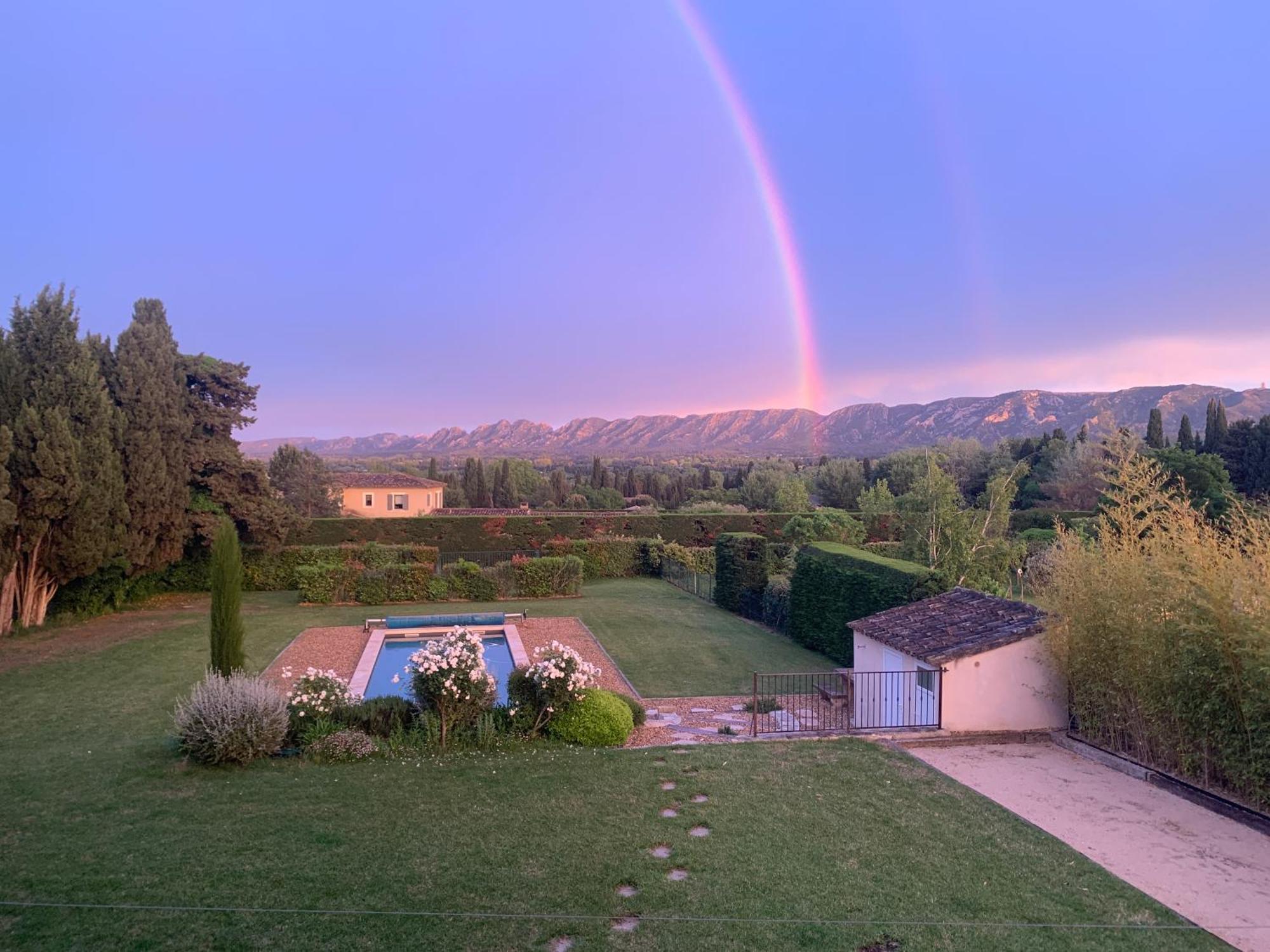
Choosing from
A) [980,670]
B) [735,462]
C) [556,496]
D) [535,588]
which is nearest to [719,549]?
[535,588]

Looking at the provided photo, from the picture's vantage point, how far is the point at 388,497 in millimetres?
53438

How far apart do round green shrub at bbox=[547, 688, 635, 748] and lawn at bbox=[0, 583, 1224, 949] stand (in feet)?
1.35

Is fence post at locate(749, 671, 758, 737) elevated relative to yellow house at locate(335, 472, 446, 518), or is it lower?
lower

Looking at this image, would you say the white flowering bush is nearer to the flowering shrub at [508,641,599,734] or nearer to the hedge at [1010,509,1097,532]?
the flowering shrub at [508,641,599,734]

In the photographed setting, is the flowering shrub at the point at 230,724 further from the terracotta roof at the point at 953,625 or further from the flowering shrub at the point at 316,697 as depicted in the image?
the terracotta roof at the point at 953,625

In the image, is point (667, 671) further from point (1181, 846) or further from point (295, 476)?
point (295, 476)

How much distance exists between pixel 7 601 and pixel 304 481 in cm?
3815

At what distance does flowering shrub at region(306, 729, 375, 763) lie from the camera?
27.3 feet

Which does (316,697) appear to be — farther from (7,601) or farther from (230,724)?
(7,601)

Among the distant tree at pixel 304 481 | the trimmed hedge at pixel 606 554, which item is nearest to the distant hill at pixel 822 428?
the distant tree at pixel 304 481

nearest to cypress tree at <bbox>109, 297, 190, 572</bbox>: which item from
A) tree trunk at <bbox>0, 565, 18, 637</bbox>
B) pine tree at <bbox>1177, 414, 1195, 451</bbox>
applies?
tree trunk at <bbox>0, 565, 18, 637</bbox>

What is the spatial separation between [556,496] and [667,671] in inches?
2233

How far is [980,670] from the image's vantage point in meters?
9.56

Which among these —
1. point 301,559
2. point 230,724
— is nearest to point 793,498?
point 301,559
